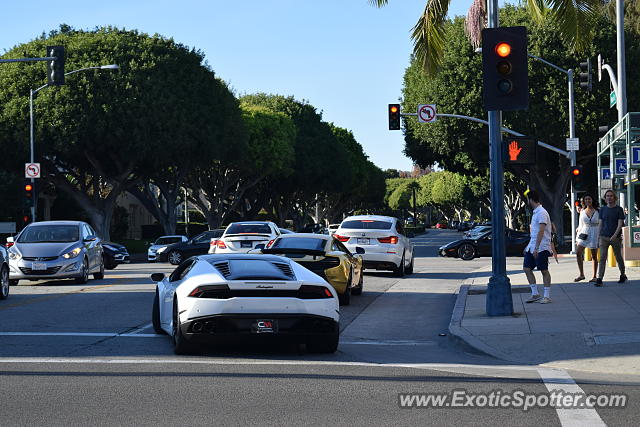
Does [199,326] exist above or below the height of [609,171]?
below

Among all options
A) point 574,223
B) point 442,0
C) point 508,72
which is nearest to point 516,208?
point 574,223

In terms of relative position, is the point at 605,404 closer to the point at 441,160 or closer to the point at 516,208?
the point at 441,160

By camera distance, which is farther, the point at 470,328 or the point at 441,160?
the point at 441,160

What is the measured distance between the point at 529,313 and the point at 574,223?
28508 mm

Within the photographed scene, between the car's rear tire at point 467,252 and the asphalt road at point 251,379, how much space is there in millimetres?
25042

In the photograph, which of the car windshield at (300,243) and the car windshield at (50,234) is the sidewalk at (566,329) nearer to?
the car windshield at (300,243)

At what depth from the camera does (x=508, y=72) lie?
14359 mm

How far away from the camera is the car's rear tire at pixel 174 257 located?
→ 3722 cm

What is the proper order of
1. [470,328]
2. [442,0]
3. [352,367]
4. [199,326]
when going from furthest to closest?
[442,0] → [470,328] → [199,326] → [352,367]

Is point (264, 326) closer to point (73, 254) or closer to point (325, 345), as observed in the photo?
point (325, 345)

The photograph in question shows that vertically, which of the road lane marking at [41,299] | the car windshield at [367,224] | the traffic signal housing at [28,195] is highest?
the traffic signal housing at [28,195]

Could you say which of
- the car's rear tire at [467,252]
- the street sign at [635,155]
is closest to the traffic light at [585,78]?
the car's rear tire at [467,252]

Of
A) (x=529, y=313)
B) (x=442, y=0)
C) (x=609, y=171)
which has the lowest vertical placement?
(x=529, y=313)

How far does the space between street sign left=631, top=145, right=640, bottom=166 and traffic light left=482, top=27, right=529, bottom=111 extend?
400 inches
